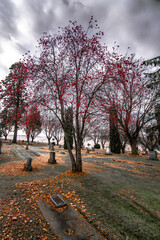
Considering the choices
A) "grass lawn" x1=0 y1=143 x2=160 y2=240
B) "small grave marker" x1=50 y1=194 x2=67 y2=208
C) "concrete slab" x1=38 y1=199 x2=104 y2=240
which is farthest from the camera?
"small grave marker" x1=50 y1=194 x2=67 y2=208

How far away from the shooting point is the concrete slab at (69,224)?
2820 millimetres

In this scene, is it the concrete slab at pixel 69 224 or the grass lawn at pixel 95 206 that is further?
the grass lawn at pixel 95 206

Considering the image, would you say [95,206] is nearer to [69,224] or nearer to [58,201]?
[69,224]

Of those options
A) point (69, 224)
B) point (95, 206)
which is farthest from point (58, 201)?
point (95, 206)

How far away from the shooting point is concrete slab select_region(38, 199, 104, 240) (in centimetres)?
282

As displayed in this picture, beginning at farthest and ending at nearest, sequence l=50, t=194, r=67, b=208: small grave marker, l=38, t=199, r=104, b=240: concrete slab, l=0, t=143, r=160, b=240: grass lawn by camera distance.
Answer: l=50, t=194, r=67, b=208: small grave marker
l=0, t=143, r=160, b=240: grass lawn
l=38, t=199, r=104, b=240: concrete slab

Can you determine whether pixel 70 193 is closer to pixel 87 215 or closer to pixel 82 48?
pixel 87 215

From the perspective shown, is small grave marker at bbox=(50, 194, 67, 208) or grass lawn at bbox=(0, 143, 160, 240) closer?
grass lawn at bbox=(0, 143, 160, 240)

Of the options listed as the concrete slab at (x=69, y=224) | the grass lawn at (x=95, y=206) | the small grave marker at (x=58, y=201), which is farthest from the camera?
the small grave marker at (x=58, y=201)

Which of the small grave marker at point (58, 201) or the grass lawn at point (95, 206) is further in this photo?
the small grave marker at point (58, 201)

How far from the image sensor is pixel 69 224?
318cm

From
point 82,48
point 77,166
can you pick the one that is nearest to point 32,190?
point 77,166

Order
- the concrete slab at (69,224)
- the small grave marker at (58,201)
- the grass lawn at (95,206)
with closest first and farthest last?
the concrete slab at (69,224), the grass lawn at (95,206), the small grave marker at (58,201)

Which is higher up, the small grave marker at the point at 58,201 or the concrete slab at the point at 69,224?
the small grave marker at the point at 58,201
